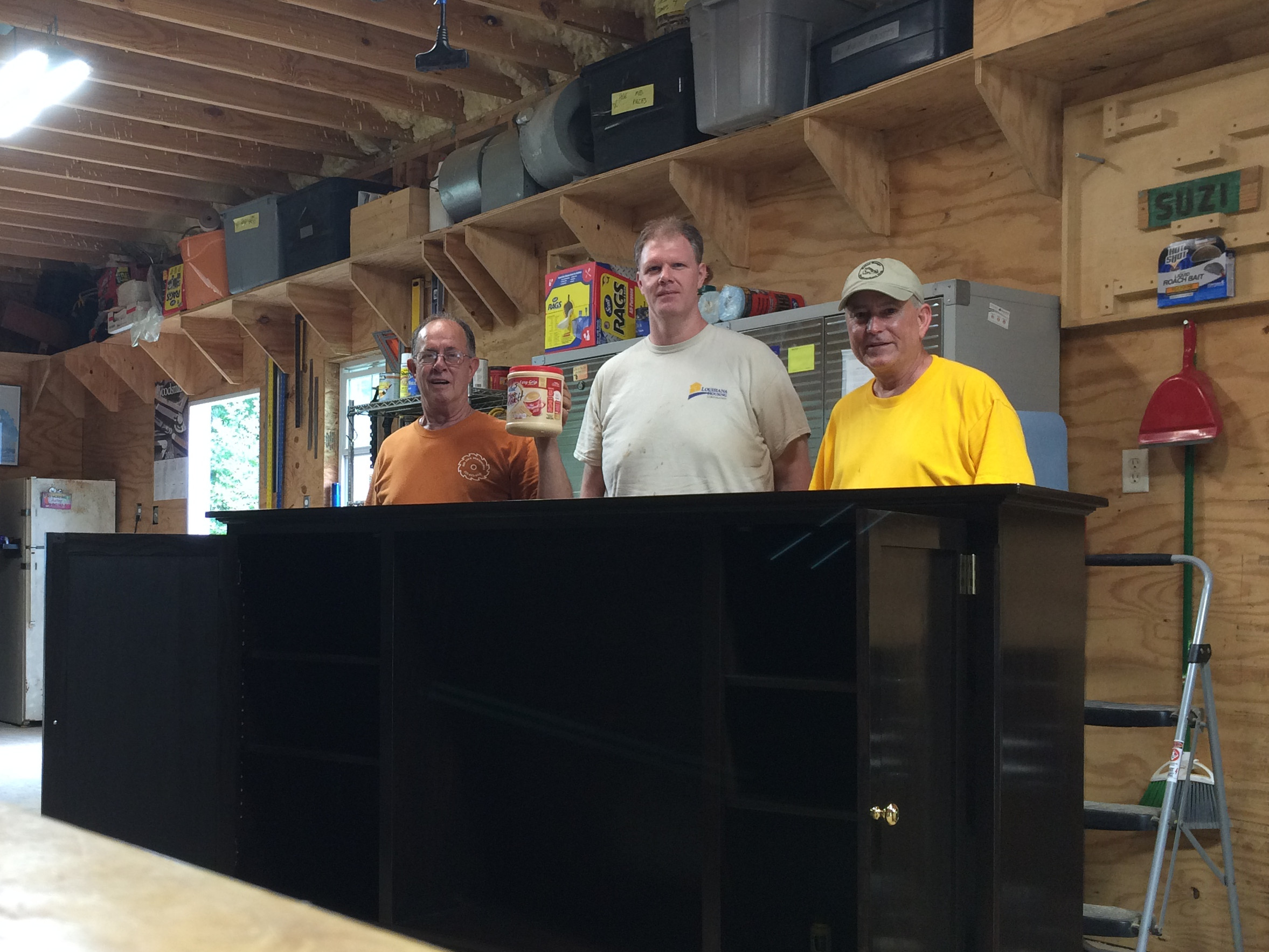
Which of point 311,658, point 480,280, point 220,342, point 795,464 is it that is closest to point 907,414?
point 795,464

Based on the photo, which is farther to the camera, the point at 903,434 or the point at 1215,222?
the point at 1215,222

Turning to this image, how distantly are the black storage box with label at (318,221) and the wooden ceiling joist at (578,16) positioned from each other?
4.51 feet

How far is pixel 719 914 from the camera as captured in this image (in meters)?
1.90

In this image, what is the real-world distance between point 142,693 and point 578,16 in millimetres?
2968

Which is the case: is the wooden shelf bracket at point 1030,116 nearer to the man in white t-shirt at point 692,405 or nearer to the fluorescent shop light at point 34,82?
the man in white t-shirt at point 692,405

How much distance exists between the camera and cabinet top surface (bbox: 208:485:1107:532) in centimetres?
182

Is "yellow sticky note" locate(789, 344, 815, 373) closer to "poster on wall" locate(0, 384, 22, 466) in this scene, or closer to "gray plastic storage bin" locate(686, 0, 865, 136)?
"gray plastic storage bin" locate(686, 0, 865, 136)

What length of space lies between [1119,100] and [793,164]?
3.87 ft

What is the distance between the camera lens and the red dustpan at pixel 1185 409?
9.70ft

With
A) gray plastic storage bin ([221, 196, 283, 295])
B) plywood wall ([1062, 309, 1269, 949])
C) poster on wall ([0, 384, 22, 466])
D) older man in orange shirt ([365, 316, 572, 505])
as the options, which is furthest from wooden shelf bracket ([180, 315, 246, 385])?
plywood wall ([1062, 309, 1269, 949])

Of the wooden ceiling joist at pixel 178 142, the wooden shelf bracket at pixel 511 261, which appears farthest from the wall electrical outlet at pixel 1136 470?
the wooden ceiling joist at pixel 178 142

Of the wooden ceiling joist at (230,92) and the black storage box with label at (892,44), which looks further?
the wooden ceiling joist at (230,92)

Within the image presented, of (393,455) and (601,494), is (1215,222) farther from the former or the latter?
(393,455)

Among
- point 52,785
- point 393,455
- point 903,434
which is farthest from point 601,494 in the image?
point 52,785
